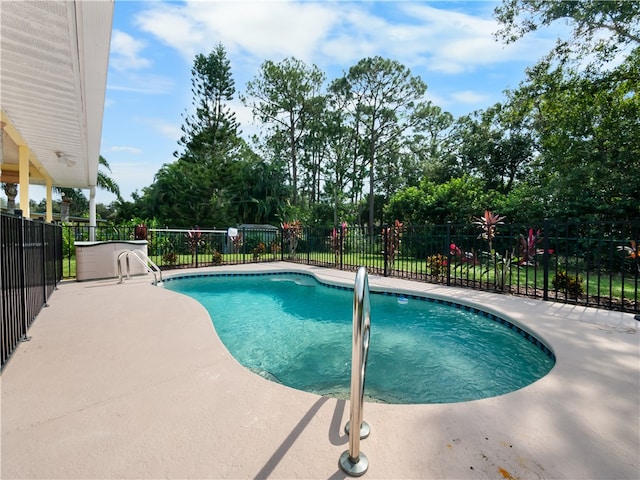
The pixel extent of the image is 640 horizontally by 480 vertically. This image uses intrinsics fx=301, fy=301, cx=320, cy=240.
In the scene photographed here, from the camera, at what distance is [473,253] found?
6461 millimetres

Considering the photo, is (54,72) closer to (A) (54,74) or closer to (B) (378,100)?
(A) (54,74)

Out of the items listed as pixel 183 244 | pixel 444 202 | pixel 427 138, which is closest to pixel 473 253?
pixel 444 202

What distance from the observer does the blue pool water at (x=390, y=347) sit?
121 inches

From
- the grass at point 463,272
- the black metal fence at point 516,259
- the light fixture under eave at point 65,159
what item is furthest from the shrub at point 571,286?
the light fixture under eave at point 65,159

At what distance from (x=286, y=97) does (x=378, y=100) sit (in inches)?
300

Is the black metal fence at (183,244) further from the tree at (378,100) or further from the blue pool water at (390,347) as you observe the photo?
the tree at (378,100)

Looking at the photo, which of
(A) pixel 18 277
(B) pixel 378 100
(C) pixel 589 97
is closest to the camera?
(A) pixel 18 277

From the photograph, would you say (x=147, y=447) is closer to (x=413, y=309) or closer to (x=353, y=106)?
(x=413, y=309)

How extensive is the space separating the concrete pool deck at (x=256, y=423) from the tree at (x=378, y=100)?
74.6ft

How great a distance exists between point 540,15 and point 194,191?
19791mm

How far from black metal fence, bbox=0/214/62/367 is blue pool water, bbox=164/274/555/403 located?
215 centimetres

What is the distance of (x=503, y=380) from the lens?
3170 mm

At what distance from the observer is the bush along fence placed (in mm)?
5414

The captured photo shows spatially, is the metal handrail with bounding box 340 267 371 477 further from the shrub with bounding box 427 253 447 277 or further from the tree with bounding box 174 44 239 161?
the tree with bounding box 174 44 239 161
